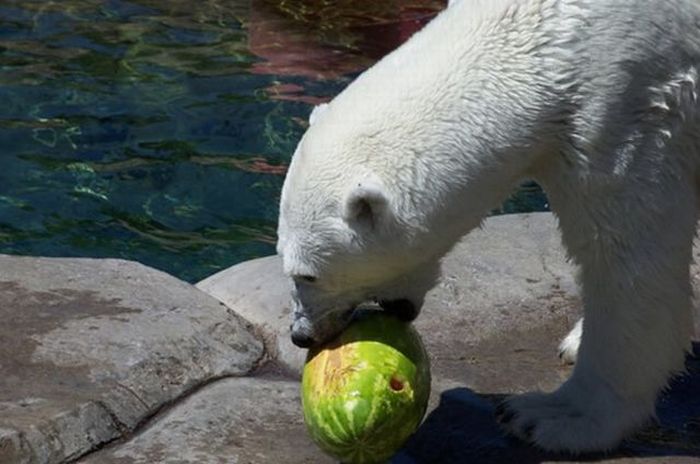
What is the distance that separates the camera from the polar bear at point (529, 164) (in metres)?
3.78

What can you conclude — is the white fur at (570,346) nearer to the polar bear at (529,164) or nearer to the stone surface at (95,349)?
the polar bear at (529,164)

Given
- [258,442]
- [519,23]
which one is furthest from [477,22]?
[258,442]

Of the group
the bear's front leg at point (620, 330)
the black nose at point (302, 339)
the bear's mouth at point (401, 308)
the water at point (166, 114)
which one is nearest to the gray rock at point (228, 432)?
the black nose at point (302, 339)

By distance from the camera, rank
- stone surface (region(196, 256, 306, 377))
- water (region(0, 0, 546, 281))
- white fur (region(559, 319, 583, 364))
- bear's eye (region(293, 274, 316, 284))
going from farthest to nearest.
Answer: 1. water (region(0, 0, 546, 281))
2. stone surface (region(196, 256, 306, 377))
3. white fur (region(559, 319, 583, 364))
4. bear's eye (region(293, 274, 316, 284))

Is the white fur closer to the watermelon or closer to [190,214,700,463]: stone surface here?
[190,214,700,463]: stone surface

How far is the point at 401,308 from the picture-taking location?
397 centimetres

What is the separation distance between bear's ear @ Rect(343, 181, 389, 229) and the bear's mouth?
0.28m

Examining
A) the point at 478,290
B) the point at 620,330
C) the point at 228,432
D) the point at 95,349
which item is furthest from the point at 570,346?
the point at 95,349

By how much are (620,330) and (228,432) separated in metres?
1.00

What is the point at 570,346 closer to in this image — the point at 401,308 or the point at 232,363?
the point at 401,308

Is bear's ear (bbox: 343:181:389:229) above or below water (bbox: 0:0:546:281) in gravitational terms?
above

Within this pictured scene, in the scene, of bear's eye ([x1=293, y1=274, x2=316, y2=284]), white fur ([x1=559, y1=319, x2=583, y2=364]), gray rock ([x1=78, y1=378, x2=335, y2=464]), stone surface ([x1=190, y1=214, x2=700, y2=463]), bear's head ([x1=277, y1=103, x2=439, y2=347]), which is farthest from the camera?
white fur ([x1=559, y1=319, x2=583, y2=364])

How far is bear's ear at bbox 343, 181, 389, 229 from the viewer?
3.65 metres

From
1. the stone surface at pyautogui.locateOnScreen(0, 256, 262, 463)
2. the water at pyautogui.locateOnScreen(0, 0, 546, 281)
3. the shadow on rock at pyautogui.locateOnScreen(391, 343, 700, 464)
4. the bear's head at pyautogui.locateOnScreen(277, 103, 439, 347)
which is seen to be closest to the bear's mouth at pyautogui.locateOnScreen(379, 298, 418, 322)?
the bear's head at pyautogui.locateOnScreen(277, 103, 439, 347)
